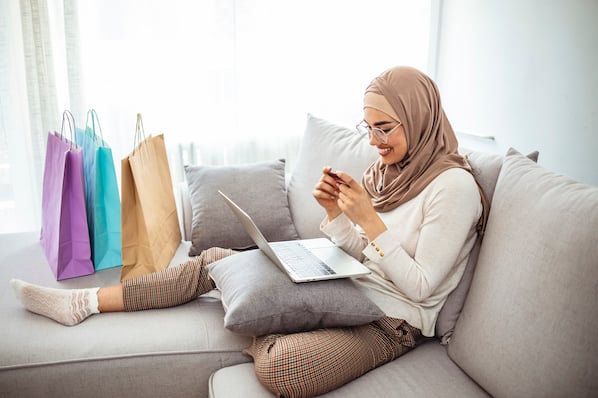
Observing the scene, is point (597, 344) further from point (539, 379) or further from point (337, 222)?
point (337, 222)

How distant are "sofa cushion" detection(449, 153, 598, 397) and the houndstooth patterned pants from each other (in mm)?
190

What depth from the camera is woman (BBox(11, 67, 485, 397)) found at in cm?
129

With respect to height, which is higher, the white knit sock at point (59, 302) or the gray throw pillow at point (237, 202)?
the gray throw pillow at point (237, 202)

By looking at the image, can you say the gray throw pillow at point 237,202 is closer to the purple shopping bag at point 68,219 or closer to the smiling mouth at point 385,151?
the purple shopping bag at point 68,219

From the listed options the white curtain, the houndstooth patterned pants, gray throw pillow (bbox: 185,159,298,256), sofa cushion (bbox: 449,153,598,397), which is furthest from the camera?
the white curtain

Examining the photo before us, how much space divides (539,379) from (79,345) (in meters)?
1.17

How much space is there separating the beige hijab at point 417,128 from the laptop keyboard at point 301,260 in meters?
0.29

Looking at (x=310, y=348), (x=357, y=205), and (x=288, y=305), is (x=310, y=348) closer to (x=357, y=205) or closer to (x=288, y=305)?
(x=288, y=305)

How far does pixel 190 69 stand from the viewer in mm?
2617

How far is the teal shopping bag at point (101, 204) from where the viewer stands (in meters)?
1.83

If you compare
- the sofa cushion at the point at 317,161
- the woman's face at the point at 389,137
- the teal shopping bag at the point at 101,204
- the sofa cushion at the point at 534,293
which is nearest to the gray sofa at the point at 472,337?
the sofa cushion at the point at 534,293

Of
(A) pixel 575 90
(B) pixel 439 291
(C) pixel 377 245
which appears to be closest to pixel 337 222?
(C) pixel 377 245

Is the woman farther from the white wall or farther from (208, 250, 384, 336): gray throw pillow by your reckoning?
the white wall

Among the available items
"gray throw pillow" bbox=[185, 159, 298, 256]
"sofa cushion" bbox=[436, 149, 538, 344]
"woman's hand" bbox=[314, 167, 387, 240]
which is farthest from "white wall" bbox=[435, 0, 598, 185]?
"gray throw pillow" bbox=[185, 159, 298, 256]
